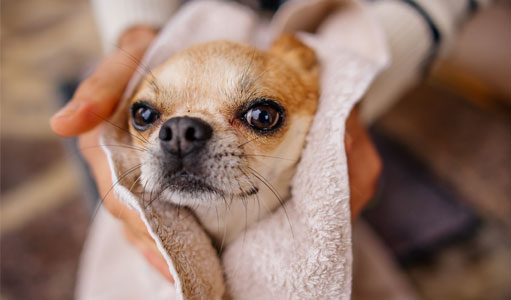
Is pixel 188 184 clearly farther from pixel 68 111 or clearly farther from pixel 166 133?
pixel 68 111

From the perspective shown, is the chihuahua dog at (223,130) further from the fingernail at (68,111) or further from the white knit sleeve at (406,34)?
the white knit sleeve at (406,34)

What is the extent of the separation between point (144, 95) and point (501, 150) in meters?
2.46

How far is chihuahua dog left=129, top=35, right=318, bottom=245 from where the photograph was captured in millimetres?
914

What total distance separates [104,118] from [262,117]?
0.51m

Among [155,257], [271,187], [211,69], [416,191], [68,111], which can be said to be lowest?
[416,191]

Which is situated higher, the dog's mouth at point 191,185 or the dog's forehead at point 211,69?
the dog's forehead at point 211,69

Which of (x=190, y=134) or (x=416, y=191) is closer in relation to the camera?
(x=190, y=134)

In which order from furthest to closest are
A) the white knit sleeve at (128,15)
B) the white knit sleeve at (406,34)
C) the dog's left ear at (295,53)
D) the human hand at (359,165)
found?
the white knit sleeve at (128,15)
the white knit sleeve at (406,34)
the dog's left ear at (295,53)
the human hand at (359,165)

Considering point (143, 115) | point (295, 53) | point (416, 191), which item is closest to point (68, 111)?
point (143, 115)

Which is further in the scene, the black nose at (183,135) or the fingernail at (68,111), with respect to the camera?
the fingernail at (68,111)

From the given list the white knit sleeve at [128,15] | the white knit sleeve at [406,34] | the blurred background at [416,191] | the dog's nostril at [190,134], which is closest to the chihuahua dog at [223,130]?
the dog's nostril at [190,134]

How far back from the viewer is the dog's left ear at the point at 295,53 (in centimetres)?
123

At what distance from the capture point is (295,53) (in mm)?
1234

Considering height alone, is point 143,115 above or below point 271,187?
above
